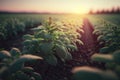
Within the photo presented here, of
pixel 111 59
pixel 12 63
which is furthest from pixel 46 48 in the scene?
pixel 111 59

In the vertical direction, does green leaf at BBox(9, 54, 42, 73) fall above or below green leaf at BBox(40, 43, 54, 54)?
above

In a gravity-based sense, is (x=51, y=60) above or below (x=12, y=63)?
below

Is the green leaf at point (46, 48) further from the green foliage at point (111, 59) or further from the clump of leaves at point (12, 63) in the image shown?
the green foliage at point (111, 59)

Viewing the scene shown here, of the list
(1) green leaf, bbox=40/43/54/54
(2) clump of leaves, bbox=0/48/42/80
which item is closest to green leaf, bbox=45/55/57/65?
(1) green leaf, bbox=40/43/54/54

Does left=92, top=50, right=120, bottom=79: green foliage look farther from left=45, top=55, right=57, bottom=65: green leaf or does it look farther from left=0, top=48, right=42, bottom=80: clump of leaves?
left=45, top=55, right=57, bottom=65: green leaf

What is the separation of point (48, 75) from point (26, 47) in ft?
2.39

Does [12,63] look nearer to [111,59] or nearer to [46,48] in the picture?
[111,59]

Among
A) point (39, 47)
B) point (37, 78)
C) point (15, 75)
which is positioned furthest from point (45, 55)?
point (15, 75)

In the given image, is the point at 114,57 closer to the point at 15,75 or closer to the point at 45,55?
the point at 15,75

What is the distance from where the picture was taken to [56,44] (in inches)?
166

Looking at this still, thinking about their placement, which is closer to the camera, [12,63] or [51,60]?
[12,63]

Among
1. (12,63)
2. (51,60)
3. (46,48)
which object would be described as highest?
(12,63)

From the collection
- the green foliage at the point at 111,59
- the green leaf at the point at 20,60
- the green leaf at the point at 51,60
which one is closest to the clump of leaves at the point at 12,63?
the green leaf at the point at 20,60

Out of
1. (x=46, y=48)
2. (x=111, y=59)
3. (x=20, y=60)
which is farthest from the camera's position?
(x=46, y=48)
